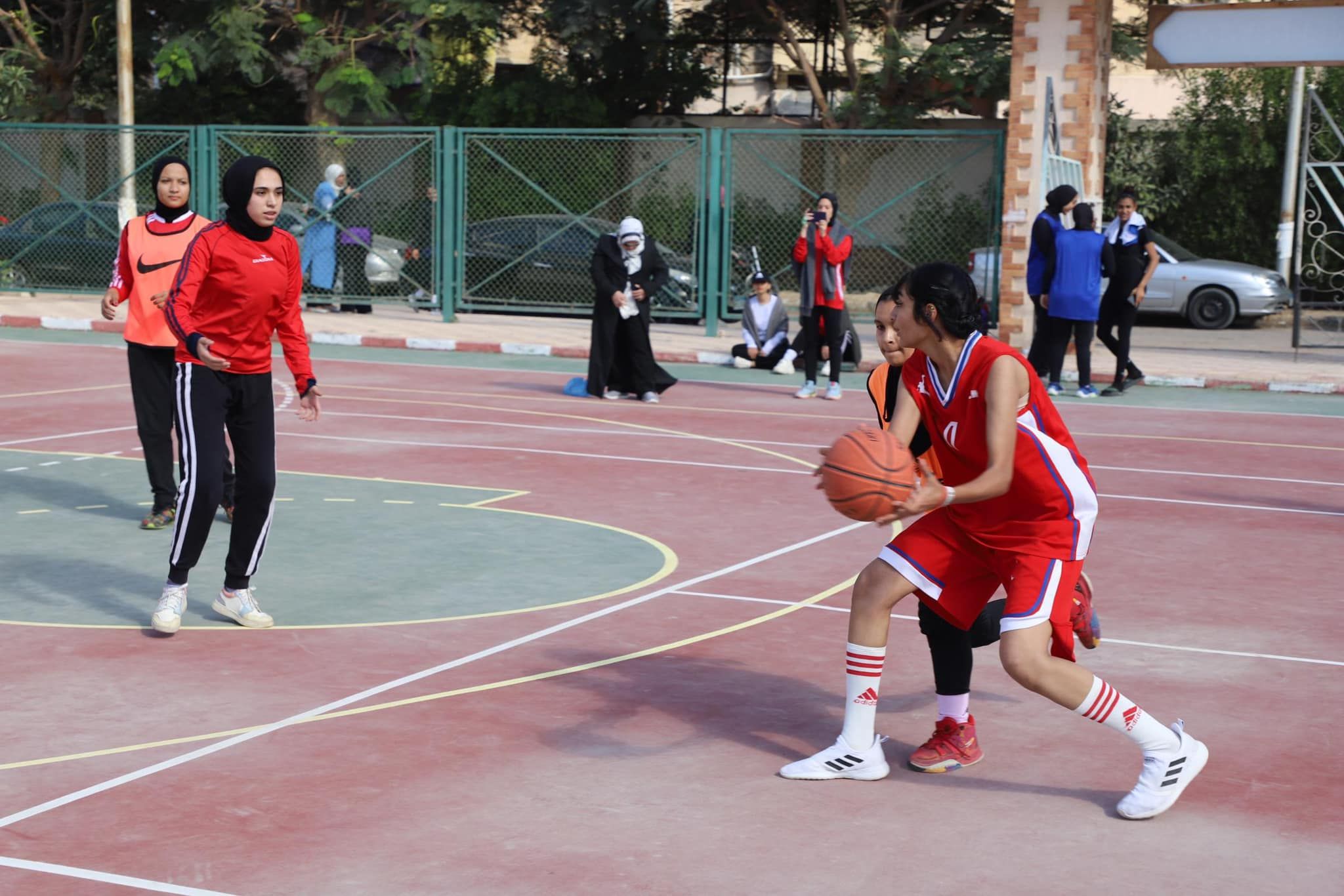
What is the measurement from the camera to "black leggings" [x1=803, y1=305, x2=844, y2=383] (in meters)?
16.7

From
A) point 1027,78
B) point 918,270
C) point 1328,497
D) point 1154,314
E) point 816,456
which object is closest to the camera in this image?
point 918,270

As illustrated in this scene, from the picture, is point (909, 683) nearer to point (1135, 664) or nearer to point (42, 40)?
point (1135, 664)

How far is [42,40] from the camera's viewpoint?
1394 inches

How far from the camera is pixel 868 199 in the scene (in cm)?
3128

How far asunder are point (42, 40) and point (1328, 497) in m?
30.7

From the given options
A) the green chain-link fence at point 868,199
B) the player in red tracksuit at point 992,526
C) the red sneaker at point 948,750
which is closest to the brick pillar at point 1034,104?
the green chain-link fence at point 868,199

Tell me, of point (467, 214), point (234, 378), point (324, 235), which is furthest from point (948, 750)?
point (324, 235)

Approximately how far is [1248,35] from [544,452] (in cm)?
1156

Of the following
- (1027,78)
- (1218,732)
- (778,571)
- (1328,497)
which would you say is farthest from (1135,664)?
(1027,78)

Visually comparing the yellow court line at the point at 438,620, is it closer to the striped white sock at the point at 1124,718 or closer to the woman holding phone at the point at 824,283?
the striped white sock at the point at 1124,718

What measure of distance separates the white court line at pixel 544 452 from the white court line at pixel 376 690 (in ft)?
8.64

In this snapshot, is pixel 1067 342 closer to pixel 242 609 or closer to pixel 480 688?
pixel 242 609

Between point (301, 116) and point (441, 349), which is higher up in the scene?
point (301, 116)

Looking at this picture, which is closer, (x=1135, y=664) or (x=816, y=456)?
(x=1135, y=664)
